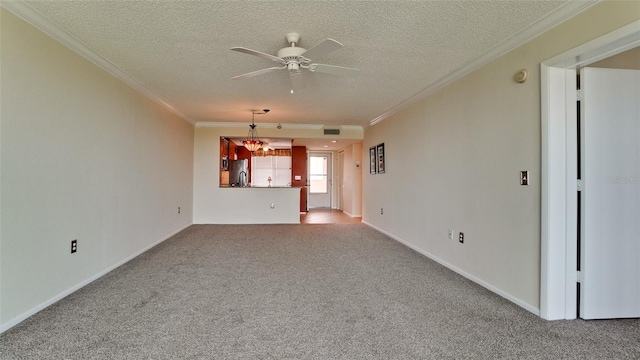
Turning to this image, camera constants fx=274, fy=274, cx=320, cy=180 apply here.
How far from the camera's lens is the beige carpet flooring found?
1708mm

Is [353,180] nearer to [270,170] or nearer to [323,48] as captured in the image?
[270,170]

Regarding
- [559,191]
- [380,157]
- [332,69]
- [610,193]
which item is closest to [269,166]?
[380,157]

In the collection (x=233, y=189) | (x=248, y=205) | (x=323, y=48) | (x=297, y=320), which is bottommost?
(x=297, y=320)

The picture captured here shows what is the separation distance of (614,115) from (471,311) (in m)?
1.85

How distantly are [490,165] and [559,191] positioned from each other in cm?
64

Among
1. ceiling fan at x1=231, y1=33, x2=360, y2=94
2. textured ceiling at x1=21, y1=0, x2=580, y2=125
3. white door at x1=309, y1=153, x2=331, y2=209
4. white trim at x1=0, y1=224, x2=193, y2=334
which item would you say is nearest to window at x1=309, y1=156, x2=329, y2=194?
white door at x1=309, y1=153, x2=331, y2=209

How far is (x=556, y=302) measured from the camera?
2.10 meters

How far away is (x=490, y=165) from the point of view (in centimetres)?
266

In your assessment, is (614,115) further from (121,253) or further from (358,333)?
(121,253)

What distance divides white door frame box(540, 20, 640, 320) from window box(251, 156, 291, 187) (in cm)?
674

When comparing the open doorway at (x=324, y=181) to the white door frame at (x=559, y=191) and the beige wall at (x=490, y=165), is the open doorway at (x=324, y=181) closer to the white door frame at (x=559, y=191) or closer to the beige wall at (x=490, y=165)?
the beige wall at (x=490, y=165)

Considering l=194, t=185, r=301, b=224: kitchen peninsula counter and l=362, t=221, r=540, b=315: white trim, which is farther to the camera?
l=194, t=185, r=301, b=224: kitchen peninsula counter

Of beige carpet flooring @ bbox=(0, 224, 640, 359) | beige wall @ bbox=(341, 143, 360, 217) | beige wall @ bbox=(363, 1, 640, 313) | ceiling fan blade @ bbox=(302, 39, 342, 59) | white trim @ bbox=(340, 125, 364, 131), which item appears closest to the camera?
beige carpet flooring @ bbox=(0, 224, 640, 359)

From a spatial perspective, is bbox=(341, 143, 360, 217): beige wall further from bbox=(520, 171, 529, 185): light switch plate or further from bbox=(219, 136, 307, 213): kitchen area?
bbox=(520, 171, 529, 185): light switch plate
